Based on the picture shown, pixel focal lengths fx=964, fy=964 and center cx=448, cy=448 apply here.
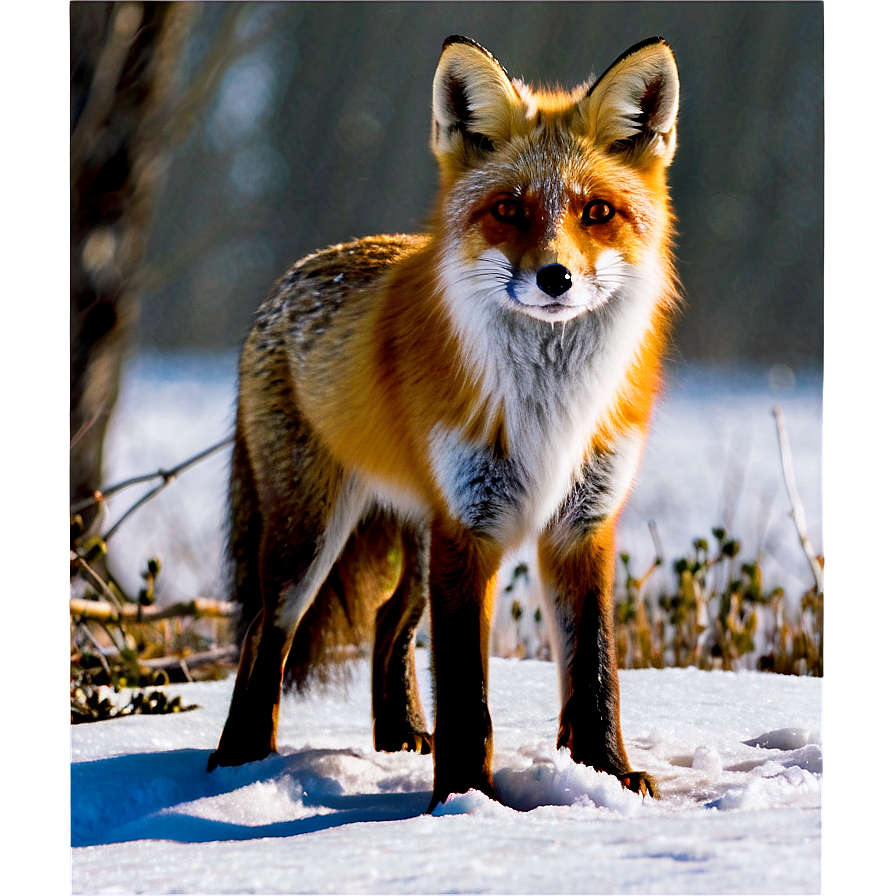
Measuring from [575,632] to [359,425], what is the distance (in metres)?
0.86

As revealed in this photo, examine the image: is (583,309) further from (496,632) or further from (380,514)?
(496,632)

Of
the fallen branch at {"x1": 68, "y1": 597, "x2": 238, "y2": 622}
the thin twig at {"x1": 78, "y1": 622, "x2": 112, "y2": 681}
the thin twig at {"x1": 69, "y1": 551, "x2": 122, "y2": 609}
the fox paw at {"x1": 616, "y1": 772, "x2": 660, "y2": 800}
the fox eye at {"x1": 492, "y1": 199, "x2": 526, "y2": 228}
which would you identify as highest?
the fox eye at {"x1": 492, "y1": 199, "x2": 526, "y2": 228}

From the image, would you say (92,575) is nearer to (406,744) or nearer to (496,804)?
(406,744)

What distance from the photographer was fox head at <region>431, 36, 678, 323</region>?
7.04ft

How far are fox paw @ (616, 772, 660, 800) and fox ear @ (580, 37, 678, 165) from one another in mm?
1508

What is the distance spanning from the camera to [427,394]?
8.05 ft

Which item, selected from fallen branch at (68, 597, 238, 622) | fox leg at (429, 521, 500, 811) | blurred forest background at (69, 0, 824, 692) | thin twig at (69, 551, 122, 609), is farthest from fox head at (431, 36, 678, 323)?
fallen branch at (68, 597, 238, 622)

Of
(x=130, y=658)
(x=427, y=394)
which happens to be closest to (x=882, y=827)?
(x=427, y=394)

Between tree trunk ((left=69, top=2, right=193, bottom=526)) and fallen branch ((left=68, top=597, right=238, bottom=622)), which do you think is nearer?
fallen branch ((left=68, top=597, right=238, bottom=622))

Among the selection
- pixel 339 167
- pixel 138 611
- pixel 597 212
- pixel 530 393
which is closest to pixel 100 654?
pixel 138 611

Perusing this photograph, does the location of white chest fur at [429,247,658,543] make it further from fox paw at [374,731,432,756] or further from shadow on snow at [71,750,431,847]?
fox paw at [374,731,432,756]

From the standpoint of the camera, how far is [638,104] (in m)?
2.34

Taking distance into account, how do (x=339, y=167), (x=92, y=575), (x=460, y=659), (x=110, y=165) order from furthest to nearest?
1. (x=339, y=167)
2. (x=110, y=165)
3. (x=92, y=575)
4. (x=460, y=659)

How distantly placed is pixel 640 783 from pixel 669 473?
5112 mm
